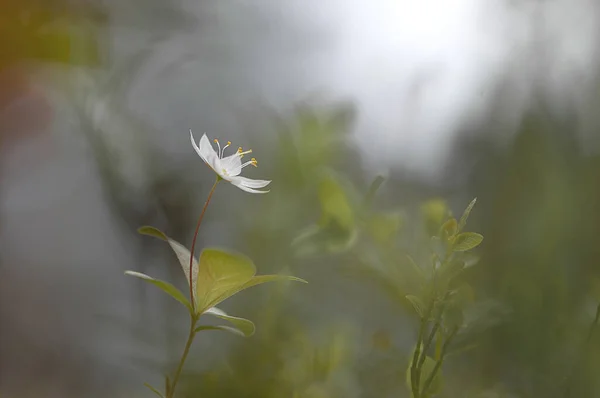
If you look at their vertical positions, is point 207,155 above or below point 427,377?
above

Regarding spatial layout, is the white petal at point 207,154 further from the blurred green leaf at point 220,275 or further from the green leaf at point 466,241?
the green leaf at point 466,241

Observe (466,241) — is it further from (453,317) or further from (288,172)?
(288,172)

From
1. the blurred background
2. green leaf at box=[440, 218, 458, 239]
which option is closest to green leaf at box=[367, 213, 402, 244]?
the blurred background

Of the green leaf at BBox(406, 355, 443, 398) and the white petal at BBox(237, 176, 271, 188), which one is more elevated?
the white petal at BBox(237, 176, 271, 188)

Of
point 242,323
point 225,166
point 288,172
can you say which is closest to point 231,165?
point 225,166

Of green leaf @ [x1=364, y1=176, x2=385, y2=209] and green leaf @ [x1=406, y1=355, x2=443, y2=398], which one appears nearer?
green leaf @ [x1=406, y1=355, x2=443, y2=398]

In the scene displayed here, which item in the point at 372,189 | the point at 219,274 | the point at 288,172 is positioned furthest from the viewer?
the point at 288,172

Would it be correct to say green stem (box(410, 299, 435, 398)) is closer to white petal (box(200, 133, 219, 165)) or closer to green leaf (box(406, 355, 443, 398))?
green leaf (box(406, 355, 443, 398))
